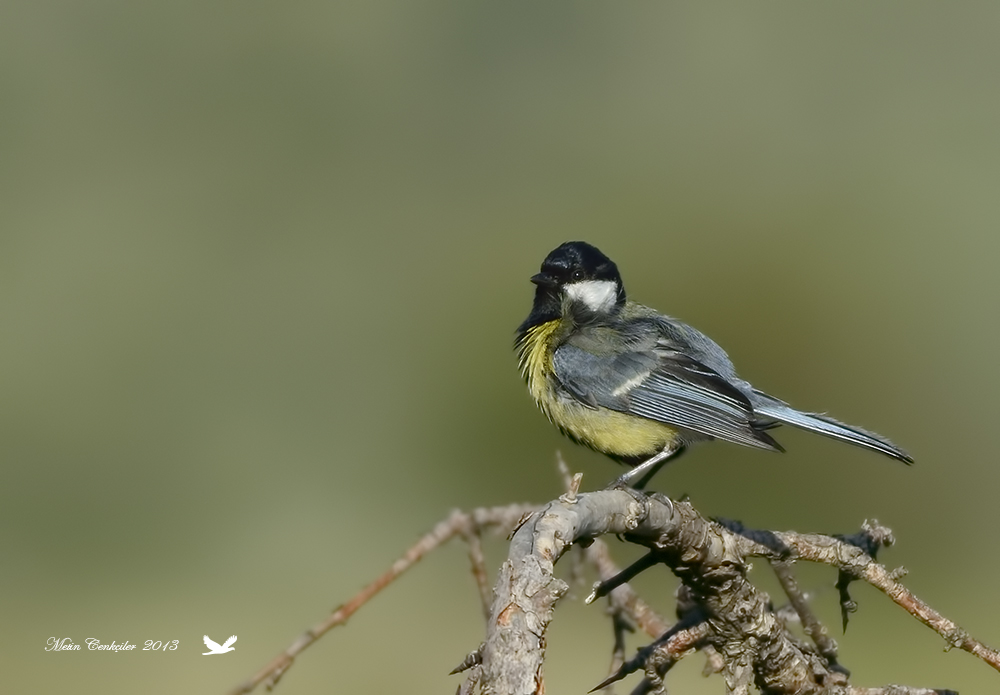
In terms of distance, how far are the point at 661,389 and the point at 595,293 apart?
524 millimetres

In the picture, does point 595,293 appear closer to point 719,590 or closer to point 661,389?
point 661,389

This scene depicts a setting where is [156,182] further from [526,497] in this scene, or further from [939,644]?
[939,644]

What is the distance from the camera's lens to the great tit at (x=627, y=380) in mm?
3369

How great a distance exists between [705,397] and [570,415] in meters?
0.41

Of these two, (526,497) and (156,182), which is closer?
(526,497)

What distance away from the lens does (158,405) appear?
7.25m

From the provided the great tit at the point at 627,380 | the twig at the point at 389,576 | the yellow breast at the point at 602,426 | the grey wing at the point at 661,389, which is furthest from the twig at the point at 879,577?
the yellow breast at the point at 602,426

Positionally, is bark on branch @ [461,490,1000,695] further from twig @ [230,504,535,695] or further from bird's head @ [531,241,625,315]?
bird's head @ [531,241,625,315]

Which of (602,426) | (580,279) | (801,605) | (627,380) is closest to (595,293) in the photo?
(580,279)

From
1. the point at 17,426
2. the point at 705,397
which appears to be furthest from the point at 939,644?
the point at 17,426

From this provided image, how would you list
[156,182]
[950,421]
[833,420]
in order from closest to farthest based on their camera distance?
[833,420] → [950,421] → [156,182]

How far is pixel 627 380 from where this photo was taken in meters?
3.51

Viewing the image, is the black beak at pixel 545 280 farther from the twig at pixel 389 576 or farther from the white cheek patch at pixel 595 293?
the twig at pixel 389 576

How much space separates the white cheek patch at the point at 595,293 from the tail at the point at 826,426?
0.60 m
